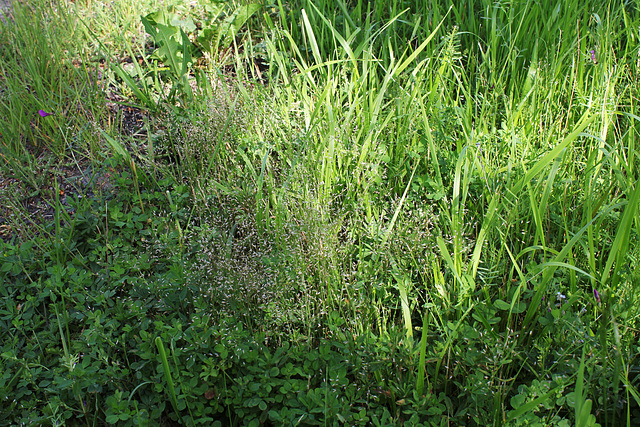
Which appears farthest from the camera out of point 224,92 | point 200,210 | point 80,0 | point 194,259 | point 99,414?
point 80,0

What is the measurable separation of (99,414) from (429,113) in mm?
2219

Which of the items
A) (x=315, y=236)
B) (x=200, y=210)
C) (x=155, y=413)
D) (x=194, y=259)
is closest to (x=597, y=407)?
(x=315, y=236)

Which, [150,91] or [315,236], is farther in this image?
[150,91]

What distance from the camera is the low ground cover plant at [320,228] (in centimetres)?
170

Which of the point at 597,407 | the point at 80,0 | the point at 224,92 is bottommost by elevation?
the point at 597,407

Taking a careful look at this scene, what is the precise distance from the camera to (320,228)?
80.8 inches

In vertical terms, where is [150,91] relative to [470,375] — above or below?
above

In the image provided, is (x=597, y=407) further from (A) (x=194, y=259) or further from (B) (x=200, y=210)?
(B) (x=200, y=210)

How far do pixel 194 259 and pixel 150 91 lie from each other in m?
1.54

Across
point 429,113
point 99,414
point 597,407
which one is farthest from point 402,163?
point 99,414

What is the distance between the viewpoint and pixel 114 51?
3.51 metres

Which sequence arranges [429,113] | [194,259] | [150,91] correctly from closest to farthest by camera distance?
[194,259] < [429,113] < [150,91]

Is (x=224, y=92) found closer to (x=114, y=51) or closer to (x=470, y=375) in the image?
(x=114, y=51)

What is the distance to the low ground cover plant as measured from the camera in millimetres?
1700
